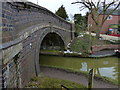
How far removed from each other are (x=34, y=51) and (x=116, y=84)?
4722 millimetres

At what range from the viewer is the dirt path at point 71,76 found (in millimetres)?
7683

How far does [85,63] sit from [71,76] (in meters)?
4.54

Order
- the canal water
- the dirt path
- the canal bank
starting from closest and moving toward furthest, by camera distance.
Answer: the dirt path
the canal bank
the canal water

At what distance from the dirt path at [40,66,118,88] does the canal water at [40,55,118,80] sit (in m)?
1.62

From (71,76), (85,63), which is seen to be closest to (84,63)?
(85,63)

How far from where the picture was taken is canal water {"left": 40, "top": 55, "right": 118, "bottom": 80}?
11.7 metres

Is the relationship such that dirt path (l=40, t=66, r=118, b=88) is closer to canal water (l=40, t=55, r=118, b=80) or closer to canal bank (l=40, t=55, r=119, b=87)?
canal bank (l=40, t=55, r=119, b=87)

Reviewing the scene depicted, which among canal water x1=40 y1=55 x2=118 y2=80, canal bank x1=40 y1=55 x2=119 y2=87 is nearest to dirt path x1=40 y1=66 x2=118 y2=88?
canal bank x1=40 y1=55 x2=119 y2=87

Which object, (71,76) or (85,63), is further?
(85,63)

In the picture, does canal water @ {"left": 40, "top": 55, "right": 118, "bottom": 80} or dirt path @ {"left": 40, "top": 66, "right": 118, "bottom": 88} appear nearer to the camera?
dirt path @ {"left": 40, "top": 66, "right": 118, "bottom": 88}

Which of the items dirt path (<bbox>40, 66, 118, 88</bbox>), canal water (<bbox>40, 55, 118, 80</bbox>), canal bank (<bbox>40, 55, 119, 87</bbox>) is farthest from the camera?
canal water (<bbox>40, 55, 118, 80</bbox>)

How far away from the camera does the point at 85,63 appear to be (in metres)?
13.2

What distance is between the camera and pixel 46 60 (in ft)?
44.9

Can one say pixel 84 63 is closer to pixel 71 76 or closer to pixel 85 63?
pixel 85 63
